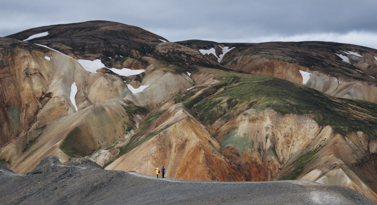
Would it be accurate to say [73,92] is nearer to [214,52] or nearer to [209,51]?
[209,51]

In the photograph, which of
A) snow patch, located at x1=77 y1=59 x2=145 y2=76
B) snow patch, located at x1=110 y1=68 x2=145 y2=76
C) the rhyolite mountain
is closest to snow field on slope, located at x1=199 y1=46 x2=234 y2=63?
the rhyolite mountain

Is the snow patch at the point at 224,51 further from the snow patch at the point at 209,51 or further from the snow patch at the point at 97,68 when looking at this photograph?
the snow patch at the point at 97,68

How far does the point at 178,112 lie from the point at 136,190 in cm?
2676

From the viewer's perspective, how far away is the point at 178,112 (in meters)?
48.5

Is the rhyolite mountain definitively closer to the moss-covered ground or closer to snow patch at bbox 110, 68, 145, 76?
the moss-covered ground

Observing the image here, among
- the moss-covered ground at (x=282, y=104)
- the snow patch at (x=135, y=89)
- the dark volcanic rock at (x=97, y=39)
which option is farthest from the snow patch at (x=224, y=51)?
the moss-covered ground at (x=282, y=104)

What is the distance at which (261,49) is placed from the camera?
10306 centimetres

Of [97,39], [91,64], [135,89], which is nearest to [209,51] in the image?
[97,39]

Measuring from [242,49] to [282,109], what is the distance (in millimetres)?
68722

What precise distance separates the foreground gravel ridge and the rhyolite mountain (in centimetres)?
1103

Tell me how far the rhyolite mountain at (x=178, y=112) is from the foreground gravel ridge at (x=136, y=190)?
36.2 ft

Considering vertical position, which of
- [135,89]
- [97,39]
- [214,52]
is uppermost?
[97,39]

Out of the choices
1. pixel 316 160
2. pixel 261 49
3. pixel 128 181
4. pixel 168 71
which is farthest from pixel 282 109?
pixel 261 49

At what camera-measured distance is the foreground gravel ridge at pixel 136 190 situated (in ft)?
55.4
